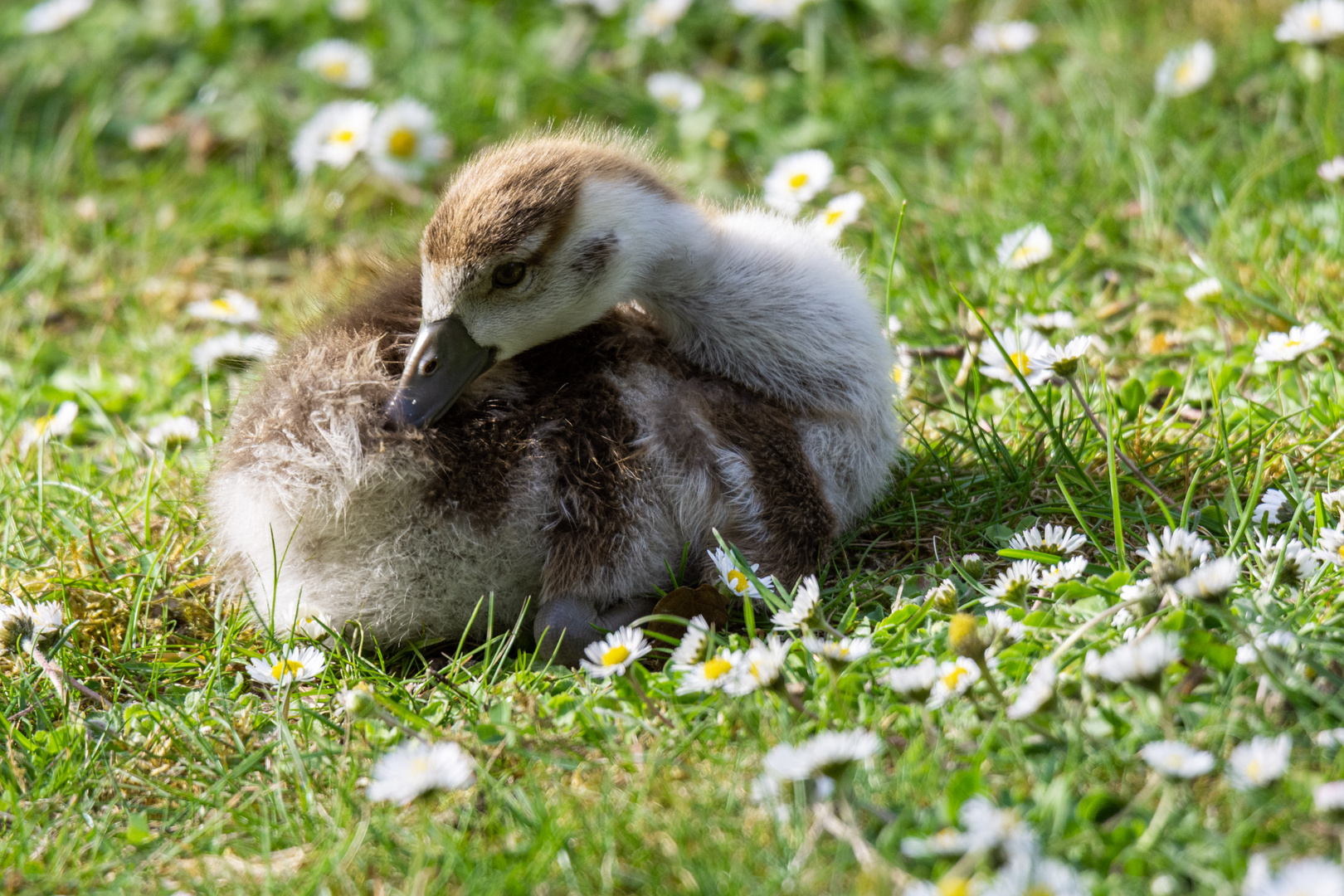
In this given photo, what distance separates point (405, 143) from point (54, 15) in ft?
8.24

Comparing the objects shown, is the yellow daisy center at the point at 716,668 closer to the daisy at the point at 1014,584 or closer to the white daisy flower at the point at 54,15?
the daisy at the point at 1014,584

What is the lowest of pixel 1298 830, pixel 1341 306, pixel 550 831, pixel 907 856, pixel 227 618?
pixel 227 618

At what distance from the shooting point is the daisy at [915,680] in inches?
77.9

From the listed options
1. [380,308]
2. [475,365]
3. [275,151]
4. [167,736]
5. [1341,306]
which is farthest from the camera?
[275,151]

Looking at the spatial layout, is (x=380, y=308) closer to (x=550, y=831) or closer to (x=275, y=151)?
(x=550, y=831)

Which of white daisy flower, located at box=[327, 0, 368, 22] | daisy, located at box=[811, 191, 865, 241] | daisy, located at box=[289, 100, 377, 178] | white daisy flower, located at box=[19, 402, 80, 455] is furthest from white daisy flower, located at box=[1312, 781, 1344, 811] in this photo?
white daisy flower, located at box=[327, 0, 368, 22]

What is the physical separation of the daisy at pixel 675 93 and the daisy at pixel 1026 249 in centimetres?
199

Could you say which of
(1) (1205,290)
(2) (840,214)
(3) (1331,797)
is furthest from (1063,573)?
(2) (840,214)

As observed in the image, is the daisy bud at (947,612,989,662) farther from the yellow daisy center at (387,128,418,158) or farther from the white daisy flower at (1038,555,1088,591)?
Answer: the yellow daisy center at (387,128,418,158)

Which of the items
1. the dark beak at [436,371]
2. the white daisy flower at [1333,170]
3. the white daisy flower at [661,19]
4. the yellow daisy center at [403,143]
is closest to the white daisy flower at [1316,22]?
the white daisy flower at [1333,170]

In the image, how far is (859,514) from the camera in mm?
2936

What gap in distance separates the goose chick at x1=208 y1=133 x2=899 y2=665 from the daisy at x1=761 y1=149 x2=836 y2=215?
1317 mm

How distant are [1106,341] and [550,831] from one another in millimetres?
2574

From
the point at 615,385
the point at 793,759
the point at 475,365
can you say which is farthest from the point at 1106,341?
the point at 793,759
